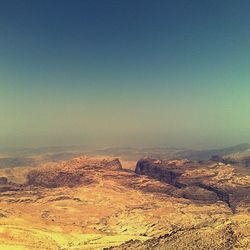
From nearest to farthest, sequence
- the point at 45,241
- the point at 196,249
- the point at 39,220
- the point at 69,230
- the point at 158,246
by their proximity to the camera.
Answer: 1. the point at 196,249
2. the point at 158,246
3. the point at 45,241
4. the point at 69,230
5. the point at 39,220

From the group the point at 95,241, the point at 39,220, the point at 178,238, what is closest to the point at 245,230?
the point at 178,238

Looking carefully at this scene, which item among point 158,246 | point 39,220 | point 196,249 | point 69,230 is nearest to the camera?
point 196,249

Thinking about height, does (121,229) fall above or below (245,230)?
below

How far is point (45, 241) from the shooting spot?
6019 inches

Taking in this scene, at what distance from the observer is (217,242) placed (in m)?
119

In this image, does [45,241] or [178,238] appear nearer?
[178,238]

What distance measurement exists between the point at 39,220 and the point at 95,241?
40.2 m

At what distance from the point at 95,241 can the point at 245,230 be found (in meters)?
59.7

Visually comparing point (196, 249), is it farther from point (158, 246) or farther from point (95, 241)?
point (95, 241)

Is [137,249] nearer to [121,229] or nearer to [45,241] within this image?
[45,241]

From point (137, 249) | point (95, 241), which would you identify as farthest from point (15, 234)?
point (137, 249)

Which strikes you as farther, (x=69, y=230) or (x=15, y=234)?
(x=69, y=230)

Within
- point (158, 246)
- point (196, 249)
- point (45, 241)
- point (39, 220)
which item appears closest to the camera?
point (196, 249)

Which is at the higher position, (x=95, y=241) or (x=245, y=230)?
(x=245, y=230)
